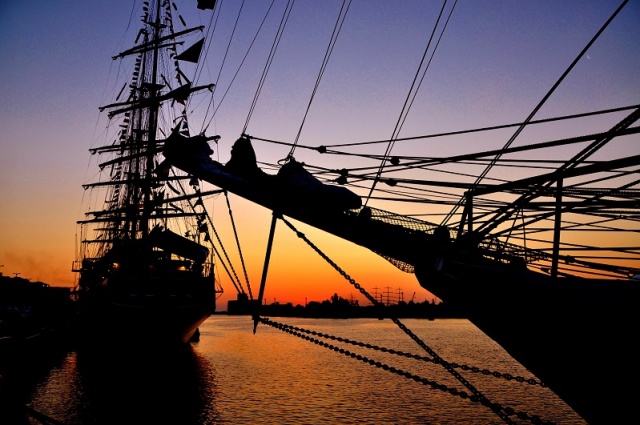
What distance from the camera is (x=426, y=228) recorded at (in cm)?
671

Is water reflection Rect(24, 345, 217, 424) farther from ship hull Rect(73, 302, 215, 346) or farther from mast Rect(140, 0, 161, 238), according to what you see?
mast Rect(140, 0, 161, 238)

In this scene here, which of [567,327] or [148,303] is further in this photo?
[148,303]

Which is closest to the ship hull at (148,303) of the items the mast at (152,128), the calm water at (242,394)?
the calm water at (242,394)

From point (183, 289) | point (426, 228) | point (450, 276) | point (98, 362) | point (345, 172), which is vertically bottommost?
point (98, 362)

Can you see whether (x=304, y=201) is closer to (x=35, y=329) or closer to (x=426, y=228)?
(x=426, y=228)

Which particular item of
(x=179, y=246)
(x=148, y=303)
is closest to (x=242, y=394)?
(x=179, y=246)

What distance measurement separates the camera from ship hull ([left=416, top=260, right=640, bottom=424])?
4297mm

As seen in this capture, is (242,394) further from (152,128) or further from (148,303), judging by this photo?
(152,128)

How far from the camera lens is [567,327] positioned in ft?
15.3

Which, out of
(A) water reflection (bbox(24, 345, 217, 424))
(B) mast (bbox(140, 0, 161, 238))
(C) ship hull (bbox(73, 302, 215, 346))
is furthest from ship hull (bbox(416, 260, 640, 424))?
(B) mast (bbox(140, 0, 161, 238))

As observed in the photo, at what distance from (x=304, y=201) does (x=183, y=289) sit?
1324 inches

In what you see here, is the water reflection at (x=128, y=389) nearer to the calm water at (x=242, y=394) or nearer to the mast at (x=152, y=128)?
the calm water at (x=242, y=394)

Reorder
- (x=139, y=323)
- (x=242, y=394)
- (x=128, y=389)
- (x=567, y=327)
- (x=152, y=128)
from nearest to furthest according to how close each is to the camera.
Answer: (x=567, y=327) → (x=128, y=389) → (x=242, y=394) → (x=139, y=323) → (x=152, y=128)

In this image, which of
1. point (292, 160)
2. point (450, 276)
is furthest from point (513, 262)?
point (292, 160)
